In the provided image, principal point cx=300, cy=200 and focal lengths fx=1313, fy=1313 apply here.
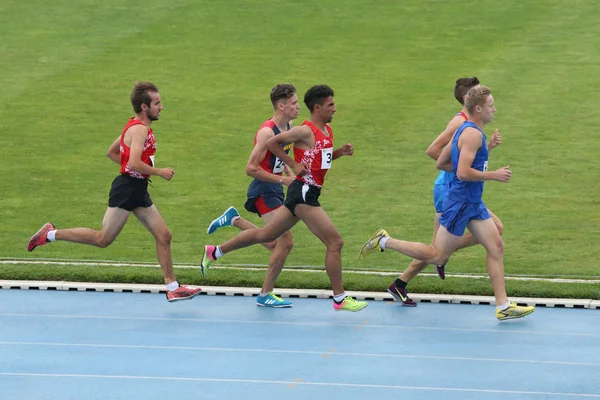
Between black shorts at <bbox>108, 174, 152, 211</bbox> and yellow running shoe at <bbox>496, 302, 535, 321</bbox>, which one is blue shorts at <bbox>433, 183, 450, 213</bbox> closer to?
yellow running shoe at <bbox>496, 302, 535, 321</bbox>

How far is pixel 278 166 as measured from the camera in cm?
1160

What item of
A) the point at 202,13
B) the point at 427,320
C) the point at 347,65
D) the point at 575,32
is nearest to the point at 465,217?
the point at 427,320

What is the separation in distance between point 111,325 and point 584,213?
661 centimetres

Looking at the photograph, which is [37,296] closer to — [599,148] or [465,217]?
[465,217]

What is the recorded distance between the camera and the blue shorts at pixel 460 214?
10883 millimetres

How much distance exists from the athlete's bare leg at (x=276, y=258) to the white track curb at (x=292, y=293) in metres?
0.37

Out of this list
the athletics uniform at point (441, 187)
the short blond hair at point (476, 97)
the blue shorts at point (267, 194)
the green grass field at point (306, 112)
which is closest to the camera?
the short blond hair at point (476, 97)

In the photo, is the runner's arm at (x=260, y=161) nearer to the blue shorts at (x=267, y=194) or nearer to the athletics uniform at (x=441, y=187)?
the blue shorts at (x=267, y=194)

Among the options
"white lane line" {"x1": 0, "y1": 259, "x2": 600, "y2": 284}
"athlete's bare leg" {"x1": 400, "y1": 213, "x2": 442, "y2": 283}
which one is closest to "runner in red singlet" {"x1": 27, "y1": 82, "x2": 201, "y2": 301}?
"white lane line" {"x1": 0, "y1": 259, "x2": 600, "y2": 284}

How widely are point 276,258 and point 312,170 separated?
96 centimetres

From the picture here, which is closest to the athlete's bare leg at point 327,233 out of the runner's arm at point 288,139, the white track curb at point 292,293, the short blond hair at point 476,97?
the runner's arm at point 288,139

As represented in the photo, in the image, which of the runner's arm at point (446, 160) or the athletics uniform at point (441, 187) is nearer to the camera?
the runner's arm at point (446, 160)

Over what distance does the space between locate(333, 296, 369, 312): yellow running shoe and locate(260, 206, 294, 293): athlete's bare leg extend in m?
0.65

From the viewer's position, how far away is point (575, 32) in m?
22.5
